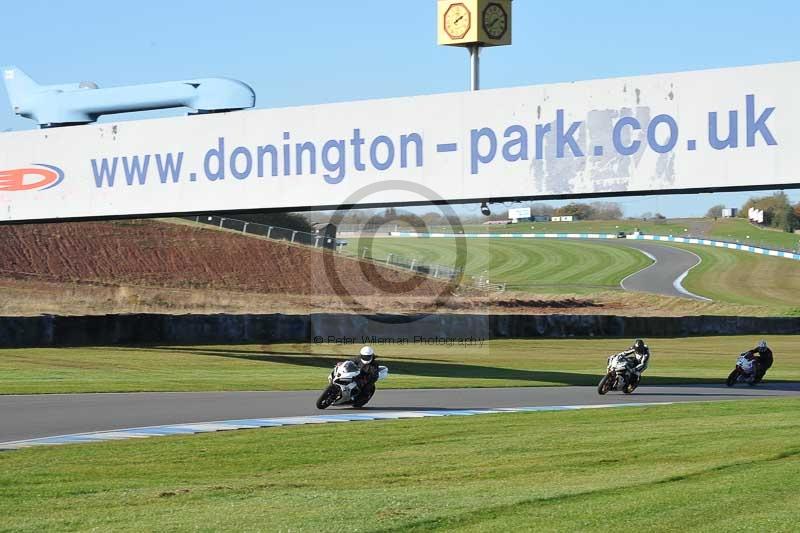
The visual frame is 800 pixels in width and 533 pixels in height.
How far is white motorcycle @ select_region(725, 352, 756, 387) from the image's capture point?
28.2 meters

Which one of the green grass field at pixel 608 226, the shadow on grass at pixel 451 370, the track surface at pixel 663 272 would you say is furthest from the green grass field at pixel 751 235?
the shadow on grass at pixel 451 370

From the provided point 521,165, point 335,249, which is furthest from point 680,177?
point 335,249

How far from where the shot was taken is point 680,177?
888 inches

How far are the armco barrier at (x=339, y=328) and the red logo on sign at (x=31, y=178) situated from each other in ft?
16.7

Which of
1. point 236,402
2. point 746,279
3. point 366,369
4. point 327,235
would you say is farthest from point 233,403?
point 746,279

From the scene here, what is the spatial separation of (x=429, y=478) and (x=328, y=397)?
8.97 m

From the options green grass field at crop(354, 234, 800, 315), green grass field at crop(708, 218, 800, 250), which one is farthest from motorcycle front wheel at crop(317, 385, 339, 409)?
green grass field at crop(708, 218, 800, 250)

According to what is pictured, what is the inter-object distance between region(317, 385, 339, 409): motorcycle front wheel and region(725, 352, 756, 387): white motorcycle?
10.9 meters

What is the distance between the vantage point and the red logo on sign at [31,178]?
30625mm

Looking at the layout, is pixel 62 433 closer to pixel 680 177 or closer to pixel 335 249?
pixel 680 177

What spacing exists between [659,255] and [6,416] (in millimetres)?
86101

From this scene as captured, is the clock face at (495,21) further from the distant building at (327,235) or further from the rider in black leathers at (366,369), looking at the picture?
the distant building at (327,235)

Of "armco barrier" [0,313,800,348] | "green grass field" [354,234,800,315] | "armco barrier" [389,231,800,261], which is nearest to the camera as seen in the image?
"armco barrier" [0,313,800,348]

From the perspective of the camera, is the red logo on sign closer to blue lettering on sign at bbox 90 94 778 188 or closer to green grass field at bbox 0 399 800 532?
blue lettering on sign at bbox 90 94 778 188
